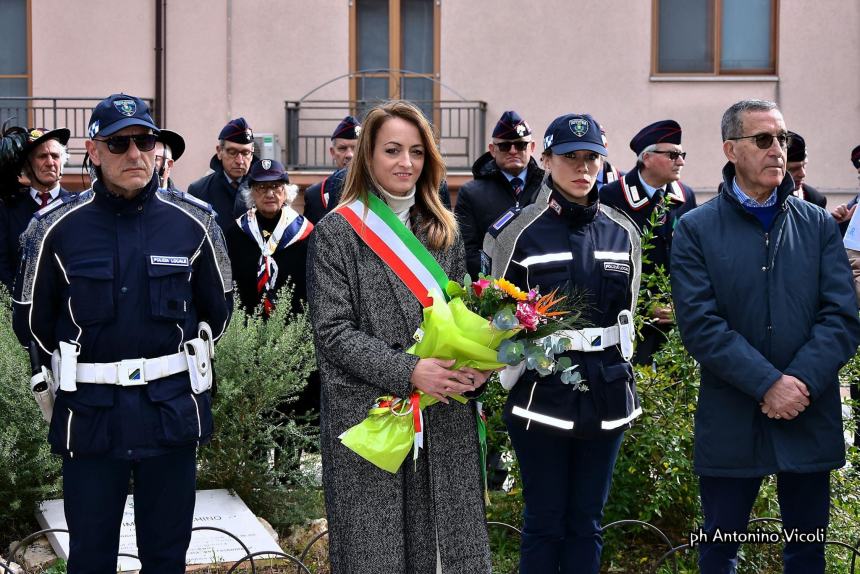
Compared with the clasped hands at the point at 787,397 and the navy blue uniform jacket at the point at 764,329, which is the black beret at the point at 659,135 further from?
the clasped hands at the point at 787,397

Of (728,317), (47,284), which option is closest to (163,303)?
(47,284)

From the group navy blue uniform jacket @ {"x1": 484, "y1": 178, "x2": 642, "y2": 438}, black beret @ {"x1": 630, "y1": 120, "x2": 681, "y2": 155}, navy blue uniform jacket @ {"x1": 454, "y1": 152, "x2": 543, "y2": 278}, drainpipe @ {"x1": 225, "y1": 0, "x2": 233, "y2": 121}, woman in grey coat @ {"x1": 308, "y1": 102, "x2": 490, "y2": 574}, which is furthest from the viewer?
drainpipe @ {"x1": 225, "y1": 0, "x2": 233, "y2": 121}

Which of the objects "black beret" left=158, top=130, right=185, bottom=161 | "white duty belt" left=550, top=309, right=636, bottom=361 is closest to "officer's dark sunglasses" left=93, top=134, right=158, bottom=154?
"black beret" left=158, top=130, right=185, bottom=161

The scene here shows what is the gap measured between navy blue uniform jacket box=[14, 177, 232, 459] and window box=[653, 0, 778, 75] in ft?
42.1

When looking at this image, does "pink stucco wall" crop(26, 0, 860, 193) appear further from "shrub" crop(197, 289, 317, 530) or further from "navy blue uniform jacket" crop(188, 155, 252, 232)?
"shrub" crop(197, 289, 317, 530)

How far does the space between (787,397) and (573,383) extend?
749 millimetres

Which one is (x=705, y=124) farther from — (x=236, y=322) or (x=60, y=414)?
(x=60, y=414)

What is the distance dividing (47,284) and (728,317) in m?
2.42

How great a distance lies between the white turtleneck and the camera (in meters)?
4.14

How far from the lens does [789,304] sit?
173 inches

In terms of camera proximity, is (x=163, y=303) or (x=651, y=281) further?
(x=651, y=281)

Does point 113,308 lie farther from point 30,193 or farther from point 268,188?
point 30,193

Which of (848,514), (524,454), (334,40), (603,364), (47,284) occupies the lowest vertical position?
(848,514)

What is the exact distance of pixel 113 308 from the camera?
13.7 feet
